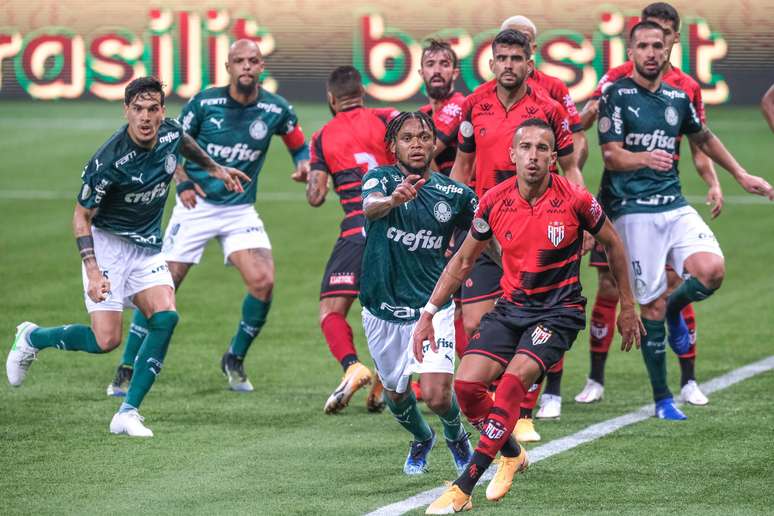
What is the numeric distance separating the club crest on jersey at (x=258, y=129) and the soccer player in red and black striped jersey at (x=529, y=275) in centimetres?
409

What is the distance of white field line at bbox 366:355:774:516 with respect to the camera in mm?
8101

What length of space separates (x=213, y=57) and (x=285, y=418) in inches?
904

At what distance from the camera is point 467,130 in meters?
10.3

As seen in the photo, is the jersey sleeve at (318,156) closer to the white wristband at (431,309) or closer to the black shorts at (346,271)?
the black shorts at (346,271)

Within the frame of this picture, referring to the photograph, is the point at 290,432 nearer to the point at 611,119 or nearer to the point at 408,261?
the point at 408,261

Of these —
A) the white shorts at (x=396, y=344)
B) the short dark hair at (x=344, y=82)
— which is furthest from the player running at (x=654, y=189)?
the white shorts at (x=396, y=344)

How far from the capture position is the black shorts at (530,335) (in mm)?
8336

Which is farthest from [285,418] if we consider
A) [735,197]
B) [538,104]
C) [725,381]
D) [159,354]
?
[735,197]

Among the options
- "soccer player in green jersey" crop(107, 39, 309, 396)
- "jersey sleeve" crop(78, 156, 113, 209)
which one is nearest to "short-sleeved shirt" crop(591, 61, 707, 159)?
"soccer player in green jersey" crop(107, 39, 309, 396)

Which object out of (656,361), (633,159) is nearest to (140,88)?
(633,159)

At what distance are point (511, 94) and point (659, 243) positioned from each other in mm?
1633

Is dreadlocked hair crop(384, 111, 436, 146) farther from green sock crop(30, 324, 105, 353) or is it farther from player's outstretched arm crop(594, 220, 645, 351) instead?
green sock crop(30, 324, 105, 353)

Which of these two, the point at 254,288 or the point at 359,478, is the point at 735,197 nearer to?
the point at 254,288

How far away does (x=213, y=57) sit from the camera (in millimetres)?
32781
